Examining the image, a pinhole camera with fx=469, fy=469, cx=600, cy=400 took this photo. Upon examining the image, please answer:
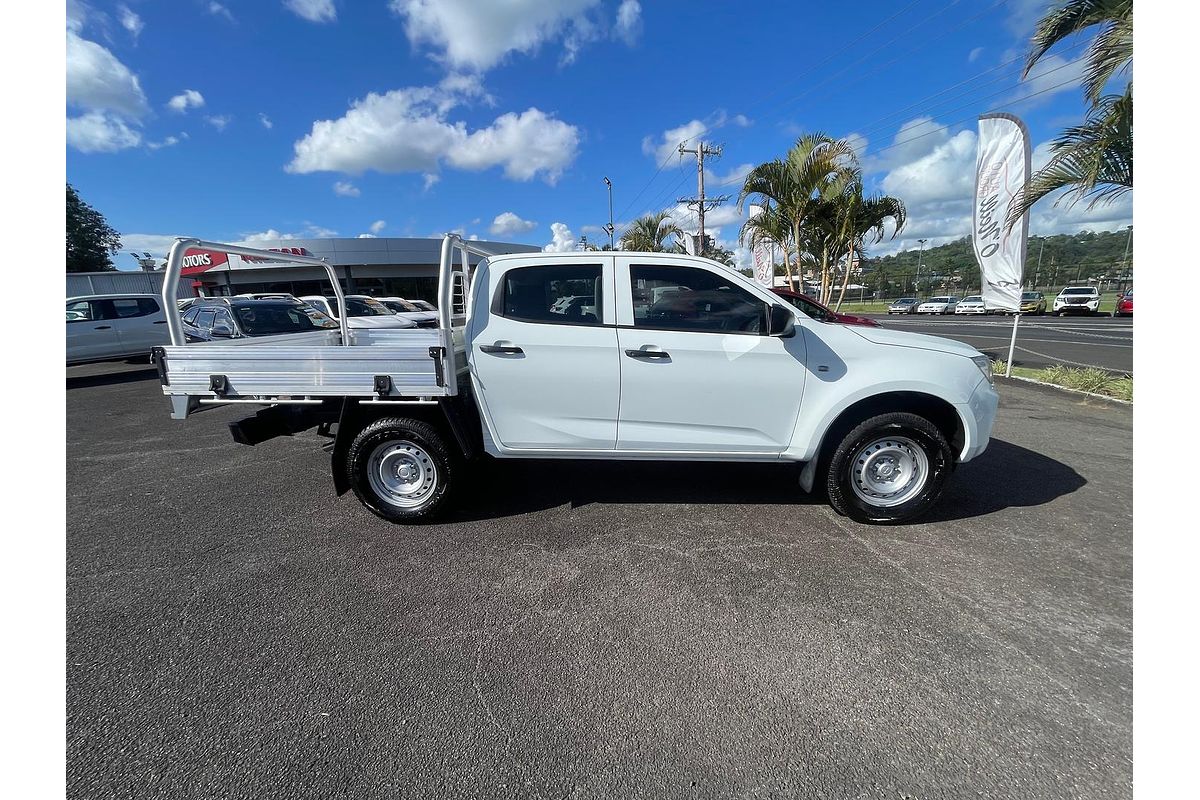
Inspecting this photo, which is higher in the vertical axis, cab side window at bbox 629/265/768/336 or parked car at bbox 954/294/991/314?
parked car at bbox 954/294/991/314

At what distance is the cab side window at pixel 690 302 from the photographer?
3.27 m

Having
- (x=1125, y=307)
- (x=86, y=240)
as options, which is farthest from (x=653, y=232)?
(x=86, y=240)

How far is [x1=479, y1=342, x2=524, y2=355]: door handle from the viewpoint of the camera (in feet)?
10.7

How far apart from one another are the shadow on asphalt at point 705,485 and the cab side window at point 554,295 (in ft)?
4.52

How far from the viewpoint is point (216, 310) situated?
30.8 ft

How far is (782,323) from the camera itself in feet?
10.3

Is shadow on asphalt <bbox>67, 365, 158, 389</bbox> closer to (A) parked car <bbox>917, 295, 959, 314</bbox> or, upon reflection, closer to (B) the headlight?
(B) the headlight

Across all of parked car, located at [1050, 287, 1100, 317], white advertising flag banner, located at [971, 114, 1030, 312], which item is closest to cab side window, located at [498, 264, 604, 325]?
white advertising flag banner, located at [971, 114, 1030, 312]

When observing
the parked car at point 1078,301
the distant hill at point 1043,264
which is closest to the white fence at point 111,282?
the parked car at point 1078,301

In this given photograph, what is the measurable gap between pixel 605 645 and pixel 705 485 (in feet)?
6.73

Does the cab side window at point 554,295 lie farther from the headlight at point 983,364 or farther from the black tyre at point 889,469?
the headlight at point 983,364

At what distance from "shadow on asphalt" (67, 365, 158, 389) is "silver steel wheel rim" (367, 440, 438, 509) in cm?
1073

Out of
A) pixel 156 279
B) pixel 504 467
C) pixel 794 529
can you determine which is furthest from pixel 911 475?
pixel 156 279

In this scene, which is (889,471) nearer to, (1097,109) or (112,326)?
(1097,109)
